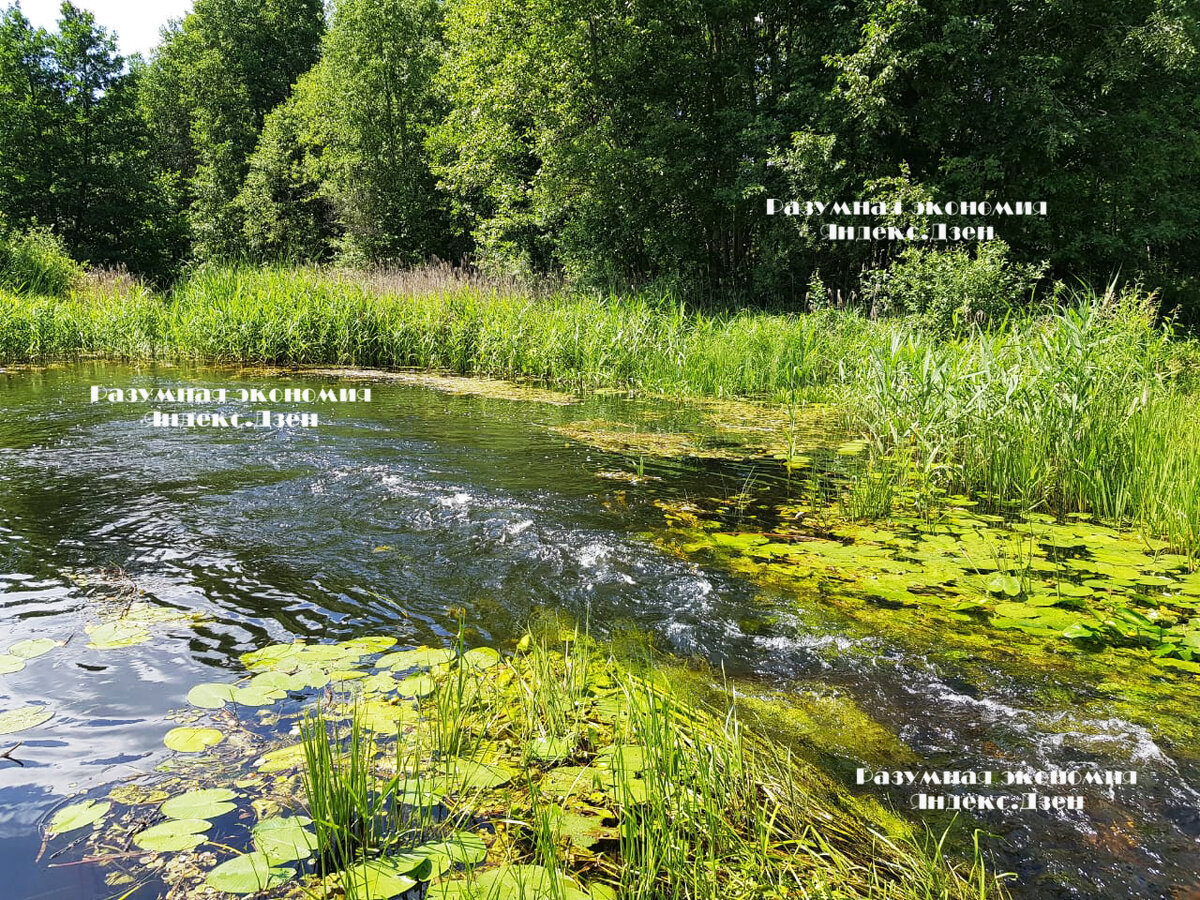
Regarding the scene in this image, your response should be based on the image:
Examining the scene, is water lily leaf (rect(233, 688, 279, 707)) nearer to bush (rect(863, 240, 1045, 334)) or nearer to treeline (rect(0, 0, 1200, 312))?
bush (rect(863, 240, 1045, 334))

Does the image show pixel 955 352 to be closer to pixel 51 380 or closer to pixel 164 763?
pixel 164 763

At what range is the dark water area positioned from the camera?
1.89m

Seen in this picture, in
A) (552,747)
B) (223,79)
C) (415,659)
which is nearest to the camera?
(552,747)

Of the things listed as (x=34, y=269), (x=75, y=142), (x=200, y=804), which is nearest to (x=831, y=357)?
(x=200, y=804)

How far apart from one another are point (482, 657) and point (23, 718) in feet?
4.58

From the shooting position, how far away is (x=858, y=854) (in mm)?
1723

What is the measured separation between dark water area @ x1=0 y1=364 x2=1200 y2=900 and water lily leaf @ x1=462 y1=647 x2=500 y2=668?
179mm

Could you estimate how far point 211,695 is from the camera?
7.47 feet

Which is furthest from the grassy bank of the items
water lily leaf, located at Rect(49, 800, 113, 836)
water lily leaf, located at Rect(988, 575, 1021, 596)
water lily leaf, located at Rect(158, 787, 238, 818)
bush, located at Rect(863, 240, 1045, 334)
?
water lily leaf, located at Rect(49, 800, 113, 836)

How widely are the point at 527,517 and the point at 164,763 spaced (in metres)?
2.52

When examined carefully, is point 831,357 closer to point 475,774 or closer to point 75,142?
point 475,774

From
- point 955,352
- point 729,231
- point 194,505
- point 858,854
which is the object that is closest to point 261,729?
point 858,854

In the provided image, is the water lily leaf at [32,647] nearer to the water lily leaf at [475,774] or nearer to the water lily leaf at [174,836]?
the water lily leaf at [174,836]

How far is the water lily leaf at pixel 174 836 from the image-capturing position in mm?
1617
